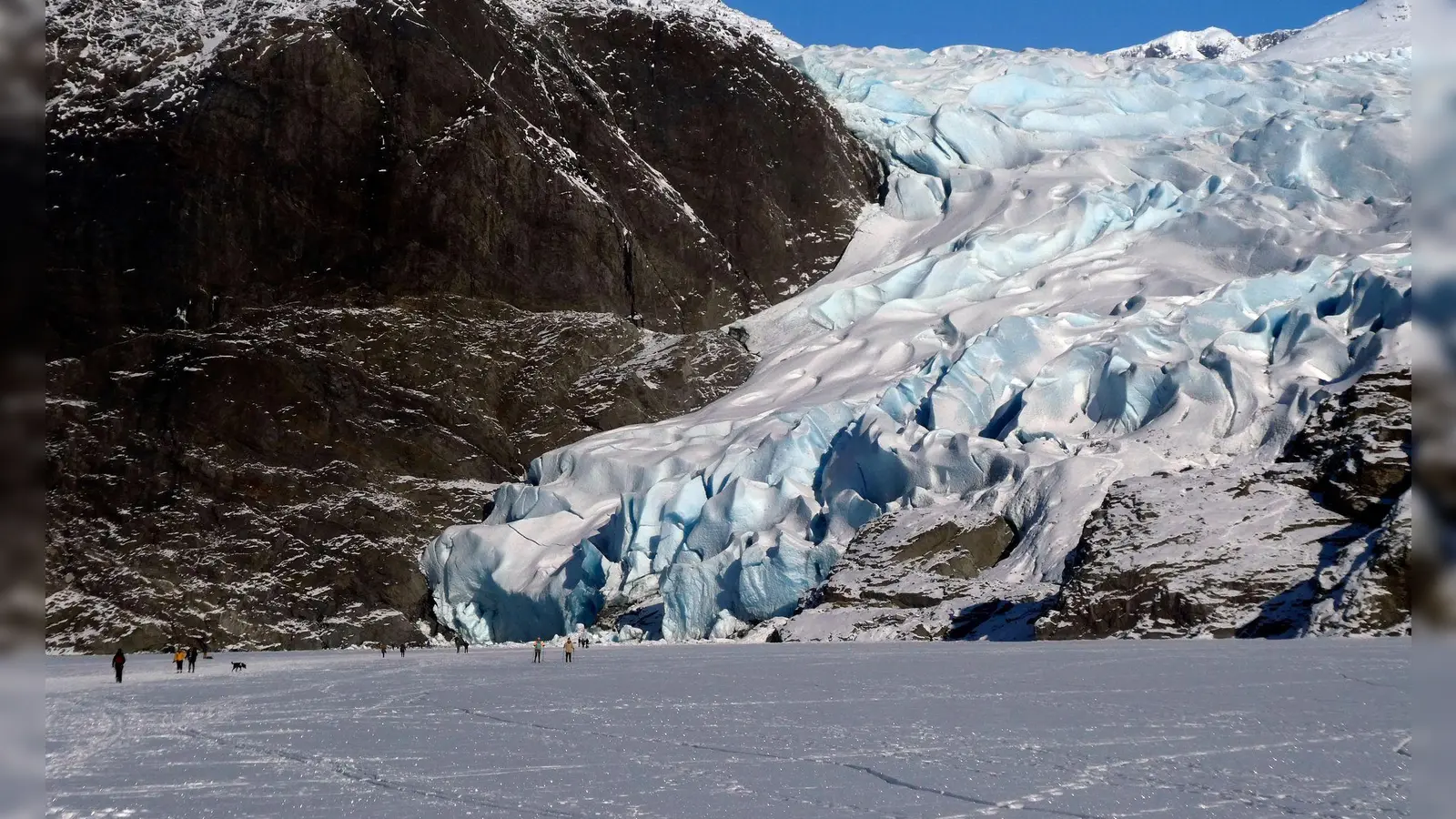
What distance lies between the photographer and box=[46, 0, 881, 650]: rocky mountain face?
55281 mm

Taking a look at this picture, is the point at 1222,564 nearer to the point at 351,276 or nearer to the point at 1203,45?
the point at 351,276

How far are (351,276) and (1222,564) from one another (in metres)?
45.4

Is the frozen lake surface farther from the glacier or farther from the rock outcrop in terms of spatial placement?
the glacier

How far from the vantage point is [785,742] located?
560 inches

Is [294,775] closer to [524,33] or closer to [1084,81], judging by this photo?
[524,33]

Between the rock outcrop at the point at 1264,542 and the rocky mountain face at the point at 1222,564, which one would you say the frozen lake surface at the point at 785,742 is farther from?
the rock outcrop at the point at 1264,542

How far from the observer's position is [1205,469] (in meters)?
38.1

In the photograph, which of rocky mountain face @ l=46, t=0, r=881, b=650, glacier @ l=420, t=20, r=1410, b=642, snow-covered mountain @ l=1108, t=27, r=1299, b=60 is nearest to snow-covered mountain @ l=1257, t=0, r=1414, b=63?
glacier @ l=420, t=20, r=1410, b=642

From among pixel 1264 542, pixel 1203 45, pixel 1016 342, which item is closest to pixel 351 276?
pixel 1016 342

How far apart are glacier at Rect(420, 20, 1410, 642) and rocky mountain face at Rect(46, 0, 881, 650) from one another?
4.26 m

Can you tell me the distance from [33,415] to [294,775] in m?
9.61

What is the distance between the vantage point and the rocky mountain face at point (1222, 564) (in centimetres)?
2967

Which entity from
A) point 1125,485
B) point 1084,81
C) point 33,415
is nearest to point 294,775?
point 33,415

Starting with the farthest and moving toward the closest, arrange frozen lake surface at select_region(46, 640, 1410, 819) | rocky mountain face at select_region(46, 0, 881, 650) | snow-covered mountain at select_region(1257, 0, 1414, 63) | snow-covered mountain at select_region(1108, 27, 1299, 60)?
1. snow-covered mountain at select_region(1108, 27, 1299, 60)
2. snow-covered mountain at select_region(1257, 0, 1414, 63)
3. rocky mountain face at select_region(46, 0, 881, 650)
4. frozen lake surface at select_region(46, 640, 1410, 819)
